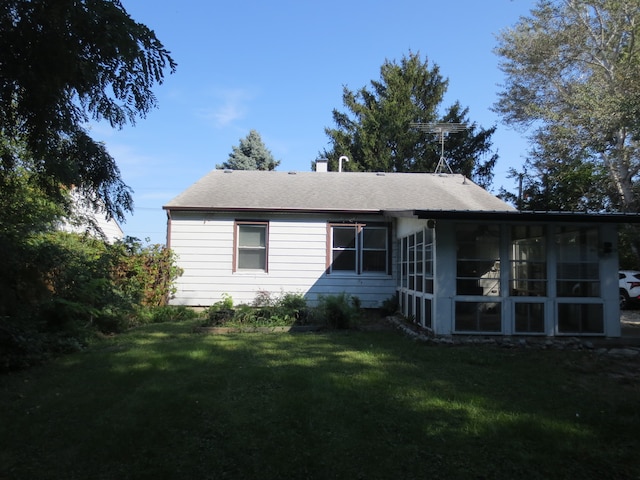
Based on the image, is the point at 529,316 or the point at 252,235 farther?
the point at 252,235

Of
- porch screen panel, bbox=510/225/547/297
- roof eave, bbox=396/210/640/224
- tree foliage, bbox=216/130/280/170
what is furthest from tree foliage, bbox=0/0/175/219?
tree foliage, bbox=216/130/280/170

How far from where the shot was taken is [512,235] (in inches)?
323

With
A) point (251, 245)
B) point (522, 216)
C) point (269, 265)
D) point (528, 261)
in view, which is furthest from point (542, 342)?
point (251, 245)

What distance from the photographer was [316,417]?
162 inches

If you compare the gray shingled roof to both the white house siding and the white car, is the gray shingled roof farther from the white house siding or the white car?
the white car

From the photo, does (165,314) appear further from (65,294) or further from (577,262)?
(577,262)

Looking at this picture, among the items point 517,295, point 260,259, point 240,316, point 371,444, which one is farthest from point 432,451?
point 260,259

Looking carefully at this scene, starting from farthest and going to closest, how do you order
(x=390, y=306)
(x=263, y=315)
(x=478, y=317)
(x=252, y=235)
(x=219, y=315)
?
(x=252, y=235), (x=390, y=306), (x=263, y=315), (x=219, y=315), (x=478, y=317)

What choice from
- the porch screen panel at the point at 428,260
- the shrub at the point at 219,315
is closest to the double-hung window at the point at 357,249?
the shrub at the point at 219,315

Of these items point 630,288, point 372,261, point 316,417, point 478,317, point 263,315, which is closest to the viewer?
point 316,417

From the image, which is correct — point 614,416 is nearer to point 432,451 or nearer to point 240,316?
point 432,451

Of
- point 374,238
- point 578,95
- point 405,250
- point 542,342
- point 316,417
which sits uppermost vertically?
point 578,95

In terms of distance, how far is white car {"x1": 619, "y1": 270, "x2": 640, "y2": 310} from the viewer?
15.9 m

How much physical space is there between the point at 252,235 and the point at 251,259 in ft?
2.25
